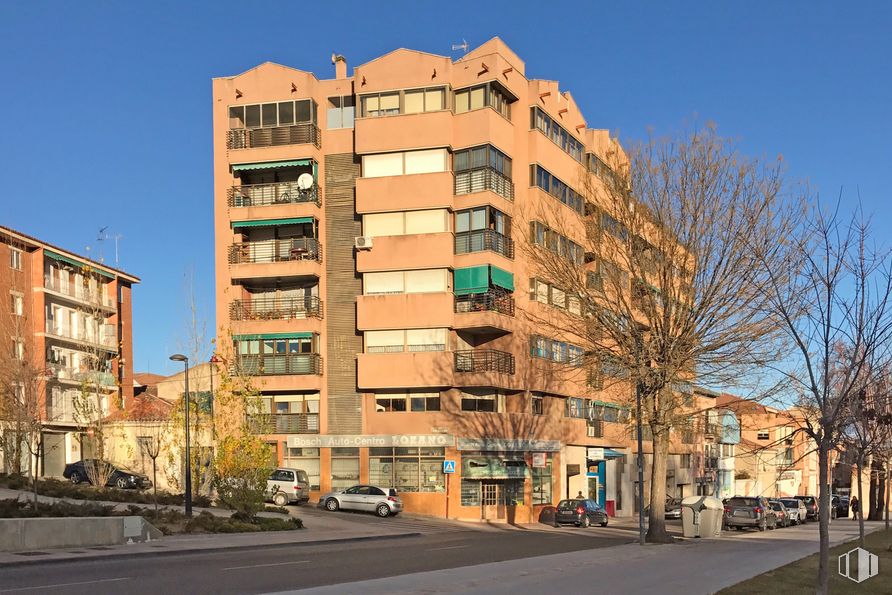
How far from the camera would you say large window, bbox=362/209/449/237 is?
150 ft

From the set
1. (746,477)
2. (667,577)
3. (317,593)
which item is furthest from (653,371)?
(746,477)

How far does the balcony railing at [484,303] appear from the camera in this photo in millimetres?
44844

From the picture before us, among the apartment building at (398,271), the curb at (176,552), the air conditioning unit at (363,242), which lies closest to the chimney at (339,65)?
the apartment building at (398,271)

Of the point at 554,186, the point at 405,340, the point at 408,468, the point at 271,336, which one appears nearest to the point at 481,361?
the point at 405,340

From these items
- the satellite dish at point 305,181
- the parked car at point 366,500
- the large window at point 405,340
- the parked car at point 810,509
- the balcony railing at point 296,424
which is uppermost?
the satellite dish at point 305,181

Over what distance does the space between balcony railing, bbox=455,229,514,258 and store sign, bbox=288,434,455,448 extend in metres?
9.23

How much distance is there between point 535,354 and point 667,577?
28.6 meters

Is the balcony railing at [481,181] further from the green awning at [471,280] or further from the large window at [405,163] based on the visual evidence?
the green awning at [471,280]

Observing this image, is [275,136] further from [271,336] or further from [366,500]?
[366,500]

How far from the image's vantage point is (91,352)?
41.7 metres

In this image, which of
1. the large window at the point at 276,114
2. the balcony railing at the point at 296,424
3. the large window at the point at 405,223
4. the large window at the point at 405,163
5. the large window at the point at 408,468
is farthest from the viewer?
the large window at the point at 276,114

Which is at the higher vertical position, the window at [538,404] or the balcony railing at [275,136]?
the balcony railing at [275,136]

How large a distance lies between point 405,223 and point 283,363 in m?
9.53

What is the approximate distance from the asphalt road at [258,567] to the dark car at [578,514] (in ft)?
45.5
